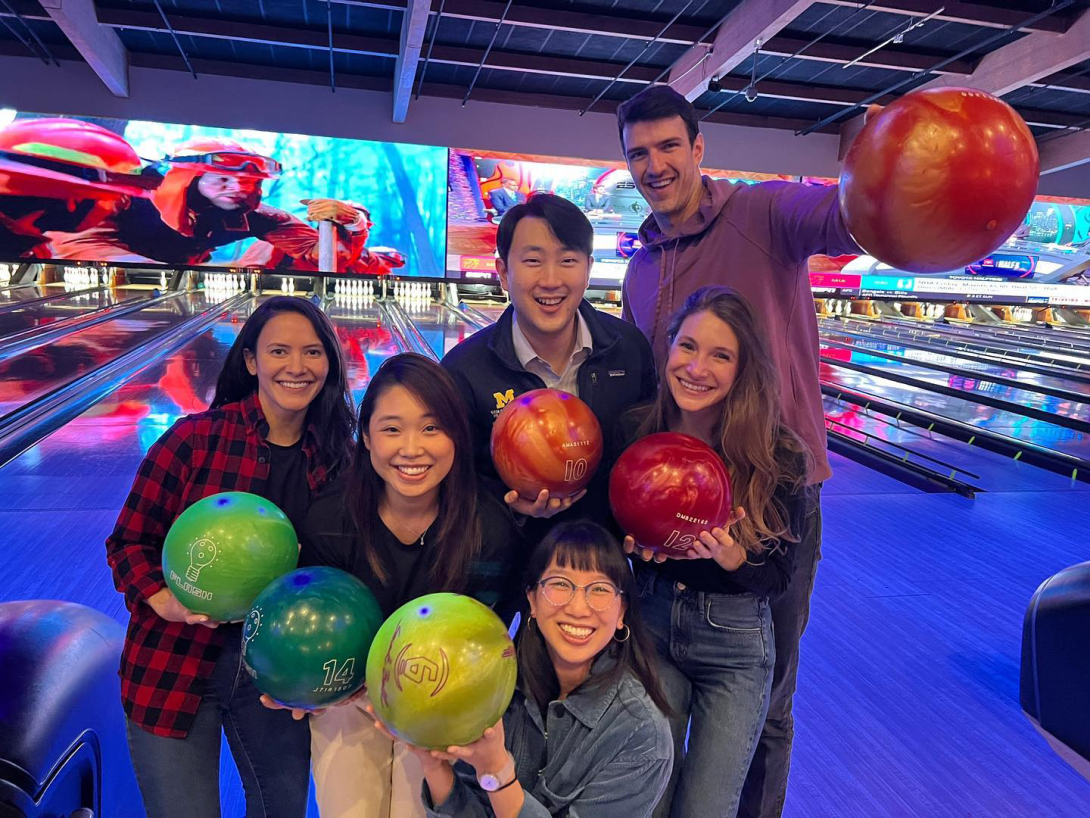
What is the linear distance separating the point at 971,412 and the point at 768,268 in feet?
13.9

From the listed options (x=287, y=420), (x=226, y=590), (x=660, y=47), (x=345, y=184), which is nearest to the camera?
(x=226, y=590)

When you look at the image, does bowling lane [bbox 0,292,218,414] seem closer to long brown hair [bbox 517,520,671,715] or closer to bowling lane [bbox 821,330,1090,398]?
long brown hair [bbox 517,520,671,715]

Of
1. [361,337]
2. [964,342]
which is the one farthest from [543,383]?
[964,342]

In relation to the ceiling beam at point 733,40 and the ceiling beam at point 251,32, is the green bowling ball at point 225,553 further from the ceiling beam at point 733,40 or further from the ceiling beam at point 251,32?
the ceiling beam at point 251,32

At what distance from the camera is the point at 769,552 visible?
1.16 metres

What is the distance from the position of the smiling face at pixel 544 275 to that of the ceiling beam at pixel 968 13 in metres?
5.51

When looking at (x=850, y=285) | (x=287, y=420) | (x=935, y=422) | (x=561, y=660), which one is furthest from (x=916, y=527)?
(x=850, y=285)

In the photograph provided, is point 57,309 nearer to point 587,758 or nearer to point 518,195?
point 518,195

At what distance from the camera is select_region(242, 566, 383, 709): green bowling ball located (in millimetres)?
941

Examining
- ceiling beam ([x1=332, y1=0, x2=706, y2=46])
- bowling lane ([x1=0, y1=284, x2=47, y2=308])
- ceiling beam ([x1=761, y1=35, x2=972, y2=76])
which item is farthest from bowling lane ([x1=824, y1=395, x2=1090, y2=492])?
bowling lane ([x1=0, y1=284, x2=47, y2=308])

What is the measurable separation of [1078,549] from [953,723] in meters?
1.46

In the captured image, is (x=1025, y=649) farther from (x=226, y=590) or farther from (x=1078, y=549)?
(x=1078, y=549)

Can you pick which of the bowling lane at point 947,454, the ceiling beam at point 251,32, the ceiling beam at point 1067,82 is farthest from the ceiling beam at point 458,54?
the bowling lane at point 947,454

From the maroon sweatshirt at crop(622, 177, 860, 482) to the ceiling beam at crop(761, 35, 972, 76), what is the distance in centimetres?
643
